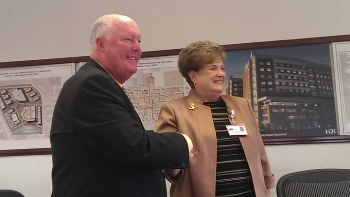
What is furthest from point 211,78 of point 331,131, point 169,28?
point 331,131

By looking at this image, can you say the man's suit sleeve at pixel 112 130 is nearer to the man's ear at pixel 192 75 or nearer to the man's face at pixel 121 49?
the man's face at pixel 121 49

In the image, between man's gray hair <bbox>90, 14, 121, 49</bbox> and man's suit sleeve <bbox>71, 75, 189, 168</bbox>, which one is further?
man's gray hair <bbox>90, 14, 121, 49</bbox>

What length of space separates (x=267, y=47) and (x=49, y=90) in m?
1.77

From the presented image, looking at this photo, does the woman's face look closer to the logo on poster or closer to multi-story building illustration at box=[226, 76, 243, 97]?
multi-story building illustration at box=[226, 76, 243, 97]

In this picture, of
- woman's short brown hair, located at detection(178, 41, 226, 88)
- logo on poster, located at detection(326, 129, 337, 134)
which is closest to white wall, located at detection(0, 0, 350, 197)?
logo on poster, located at detection(326, 129, 337, 134)

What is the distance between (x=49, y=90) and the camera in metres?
2.43

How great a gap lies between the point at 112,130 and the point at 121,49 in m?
0.35

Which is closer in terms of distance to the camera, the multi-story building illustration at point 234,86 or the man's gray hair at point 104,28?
the man's gray hair at point 104,28

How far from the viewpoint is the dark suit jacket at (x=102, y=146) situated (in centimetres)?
89

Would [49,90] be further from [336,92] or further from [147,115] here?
[336,92]

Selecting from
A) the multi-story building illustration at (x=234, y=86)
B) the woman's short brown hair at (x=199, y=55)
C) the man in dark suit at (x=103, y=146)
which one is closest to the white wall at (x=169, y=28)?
the multi-story building illustration at (x=234, y=86)

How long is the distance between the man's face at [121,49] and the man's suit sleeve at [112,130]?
0.15m

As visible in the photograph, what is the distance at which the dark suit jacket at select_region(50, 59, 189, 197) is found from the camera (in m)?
0.89

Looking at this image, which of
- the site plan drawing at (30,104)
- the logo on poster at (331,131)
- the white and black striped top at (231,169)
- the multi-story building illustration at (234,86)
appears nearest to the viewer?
the white and black striped top at (231,169)
